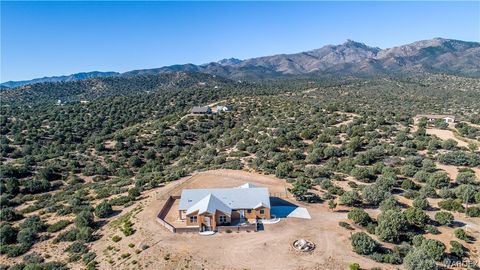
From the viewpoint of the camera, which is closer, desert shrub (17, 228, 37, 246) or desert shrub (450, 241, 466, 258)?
desert shrub (450, 241, 466, 258)

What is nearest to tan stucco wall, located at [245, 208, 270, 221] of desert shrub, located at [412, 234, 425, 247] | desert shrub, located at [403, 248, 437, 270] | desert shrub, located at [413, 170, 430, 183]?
desert shrub, located at [403, 248, 437, 270]

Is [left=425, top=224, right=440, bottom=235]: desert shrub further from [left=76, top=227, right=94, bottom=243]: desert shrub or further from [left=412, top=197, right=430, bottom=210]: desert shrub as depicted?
[left=76, top=227, right=94, bottom=243]: desert shrub

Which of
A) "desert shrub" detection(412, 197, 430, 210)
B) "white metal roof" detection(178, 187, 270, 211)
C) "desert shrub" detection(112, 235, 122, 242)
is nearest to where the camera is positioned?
"desert shrub" detection(112, 235, 122, 242)

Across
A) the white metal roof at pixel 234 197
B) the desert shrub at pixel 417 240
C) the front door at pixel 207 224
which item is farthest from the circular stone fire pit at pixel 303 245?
the desert shrub at pixel 417 240

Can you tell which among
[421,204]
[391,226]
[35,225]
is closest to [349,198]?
[391,226]

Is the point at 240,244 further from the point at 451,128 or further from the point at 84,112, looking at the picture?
the point at 84,112

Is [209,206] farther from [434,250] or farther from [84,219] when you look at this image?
[434,250]

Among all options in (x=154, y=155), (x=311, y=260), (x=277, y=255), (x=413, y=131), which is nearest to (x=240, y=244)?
(x=277, y=255)

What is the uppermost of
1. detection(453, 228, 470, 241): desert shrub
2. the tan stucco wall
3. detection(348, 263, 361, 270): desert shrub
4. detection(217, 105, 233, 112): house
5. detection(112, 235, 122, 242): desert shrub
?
detection(217, 105, 233, 112): house
